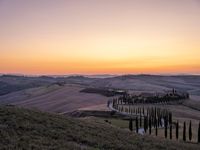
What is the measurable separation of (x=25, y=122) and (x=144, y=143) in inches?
384

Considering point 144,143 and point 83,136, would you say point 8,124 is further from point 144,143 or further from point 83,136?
point 144,143

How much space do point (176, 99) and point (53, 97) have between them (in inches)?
2763

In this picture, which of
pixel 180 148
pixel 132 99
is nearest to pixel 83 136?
pixel 180 148

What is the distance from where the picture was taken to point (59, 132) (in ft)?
89.8

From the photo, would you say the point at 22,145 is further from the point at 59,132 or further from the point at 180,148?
the point at 180,148

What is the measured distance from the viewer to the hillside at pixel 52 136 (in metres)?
22.9

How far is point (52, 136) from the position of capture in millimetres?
25703

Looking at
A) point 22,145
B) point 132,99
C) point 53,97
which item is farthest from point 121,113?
point 53,97

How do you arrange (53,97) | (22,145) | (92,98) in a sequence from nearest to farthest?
(22,145), (92,98), (53,97)

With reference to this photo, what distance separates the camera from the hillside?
22902mm

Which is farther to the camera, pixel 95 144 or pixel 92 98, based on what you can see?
pixel 92 98

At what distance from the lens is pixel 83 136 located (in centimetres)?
2758

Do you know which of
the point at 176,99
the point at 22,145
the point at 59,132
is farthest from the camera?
the point at 176,99

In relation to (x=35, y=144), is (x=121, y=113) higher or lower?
lower
